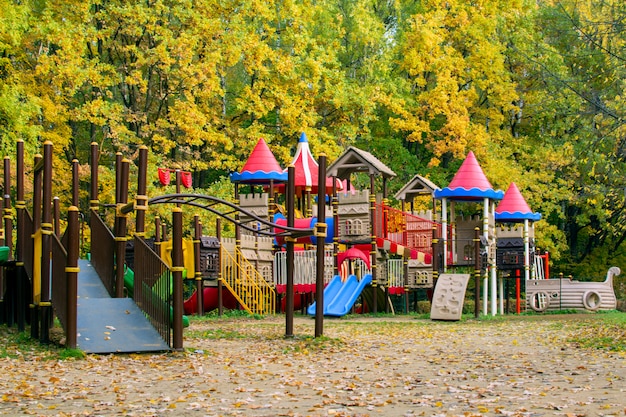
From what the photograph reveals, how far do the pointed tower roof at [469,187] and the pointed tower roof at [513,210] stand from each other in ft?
11.2

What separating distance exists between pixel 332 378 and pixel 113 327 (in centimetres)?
432

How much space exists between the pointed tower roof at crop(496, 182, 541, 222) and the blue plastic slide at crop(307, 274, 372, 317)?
7027 millimetres

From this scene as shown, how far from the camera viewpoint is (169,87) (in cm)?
3478

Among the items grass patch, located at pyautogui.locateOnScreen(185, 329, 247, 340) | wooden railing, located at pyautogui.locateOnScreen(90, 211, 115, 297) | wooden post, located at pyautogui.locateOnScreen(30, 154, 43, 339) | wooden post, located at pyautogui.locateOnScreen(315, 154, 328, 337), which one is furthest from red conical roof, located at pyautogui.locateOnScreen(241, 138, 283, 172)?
wooden post, located at pyautogui.locateOnScreen(30, 154, 43, 339)

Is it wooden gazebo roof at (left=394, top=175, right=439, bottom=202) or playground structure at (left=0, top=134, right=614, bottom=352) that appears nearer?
playground structure at (left=0, top=134, right=614, bottom=352)

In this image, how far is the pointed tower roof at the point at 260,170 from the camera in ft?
99.0

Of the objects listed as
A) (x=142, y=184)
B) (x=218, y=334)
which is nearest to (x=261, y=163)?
(x=218, y=334)

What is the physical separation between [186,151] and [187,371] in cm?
2336

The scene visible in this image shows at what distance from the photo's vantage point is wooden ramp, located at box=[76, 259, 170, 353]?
539 inches

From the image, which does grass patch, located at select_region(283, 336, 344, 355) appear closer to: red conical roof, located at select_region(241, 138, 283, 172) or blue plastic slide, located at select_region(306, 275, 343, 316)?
blue plastic slide, located at select_region(306, 275, 343, 316)

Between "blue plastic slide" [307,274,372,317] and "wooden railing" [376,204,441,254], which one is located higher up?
Answer: "wooden railing" [376,204,441,254]

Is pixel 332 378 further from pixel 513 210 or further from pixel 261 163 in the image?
pixel 513 210

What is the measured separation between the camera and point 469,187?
28.2 m

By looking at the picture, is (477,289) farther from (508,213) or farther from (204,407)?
(204,407)
